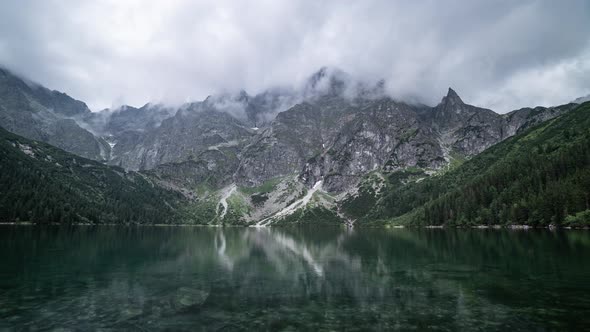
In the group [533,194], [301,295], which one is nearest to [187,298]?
[301,295]

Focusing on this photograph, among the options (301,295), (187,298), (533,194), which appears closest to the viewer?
(187,298)

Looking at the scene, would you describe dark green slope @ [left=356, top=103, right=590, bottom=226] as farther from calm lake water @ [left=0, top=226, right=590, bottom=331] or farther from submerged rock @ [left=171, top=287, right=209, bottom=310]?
submerged rock @ [left=171, top=287, right=209, bottom=310]

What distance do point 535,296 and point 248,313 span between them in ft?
76.7

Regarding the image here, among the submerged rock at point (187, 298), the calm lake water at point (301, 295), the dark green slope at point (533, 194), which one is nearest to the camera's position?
the calm lake water at point (301, 295)

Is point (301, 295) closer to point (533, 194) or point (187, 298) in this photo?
point (187, 298)

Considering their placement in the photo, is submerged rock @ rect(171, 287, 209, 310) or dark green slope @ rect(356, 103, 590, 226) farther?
dark green slope @ rect(356, 103, 590, 226)

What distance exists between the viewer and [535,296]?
27.7m

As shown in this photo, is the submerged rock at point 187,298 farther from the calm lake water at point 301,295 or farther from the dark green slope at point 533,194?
the dark green slope at point 533,194

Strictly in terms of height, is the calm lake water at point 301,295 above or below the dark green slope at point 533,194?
below

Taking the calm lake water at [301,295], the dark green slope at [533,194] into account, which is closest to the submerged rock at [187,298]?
the calm lake water at [301,295]

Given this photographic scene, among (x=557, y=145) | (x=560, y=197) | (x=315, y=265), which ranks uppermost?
(x=557, y=145)

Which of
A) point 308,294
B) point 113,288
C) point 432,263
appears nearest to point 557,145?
point 432,263

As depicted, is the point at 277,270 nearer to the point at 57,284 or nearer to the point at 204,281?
the point at 204,281

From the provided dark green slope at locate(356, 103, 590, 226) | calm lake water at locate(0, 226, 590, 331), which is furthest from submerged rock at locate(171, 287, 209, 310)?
dark green slope at locate(356, 103, 590, 226)
